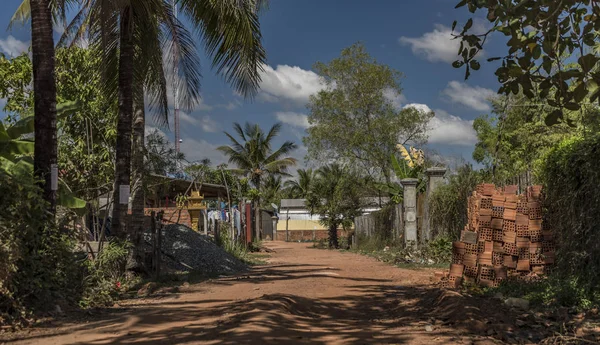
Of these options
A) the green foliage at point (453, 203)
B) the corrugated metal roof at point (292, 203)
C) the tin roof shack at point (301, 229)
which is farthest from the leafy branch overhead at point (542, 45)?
A: the corrugated metal roof at point (292, 203)

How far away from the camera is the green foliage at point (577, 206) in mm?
7398

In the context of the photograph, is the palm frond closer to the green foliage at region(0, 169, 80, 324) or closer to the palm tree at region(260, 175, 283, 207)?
the green foliage at region(0, 169, 80, 324)

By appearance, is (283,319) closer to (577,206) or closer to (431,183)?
(577,206)

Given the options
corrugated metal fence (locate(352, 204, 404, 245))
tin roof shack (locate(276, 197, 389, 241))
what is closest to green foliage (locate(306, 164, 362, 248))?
corrugated metal fence (locate(352, 204, 404, 245))

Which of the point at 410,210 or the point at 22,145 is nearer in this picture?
the point at 22,145

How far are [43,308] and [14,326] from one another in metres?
0.68

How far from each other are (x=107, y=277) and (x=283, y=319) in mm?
5144

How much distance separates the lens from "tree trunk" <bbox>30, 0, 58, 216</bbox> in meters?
8.53

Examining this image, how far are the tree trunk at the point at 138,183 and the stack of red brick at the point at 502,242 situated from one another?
6394mm

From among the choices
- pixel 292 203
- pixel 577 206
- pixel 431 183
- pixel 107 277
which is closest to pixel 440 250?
pixel 431 183

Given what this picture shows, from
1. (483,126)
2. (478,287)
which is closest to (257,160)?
(483,126)

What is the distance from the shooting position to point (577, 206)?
320 inches

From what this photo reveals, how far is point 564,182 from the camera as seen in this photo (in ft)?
28.7

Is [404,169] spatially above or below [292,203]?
above
